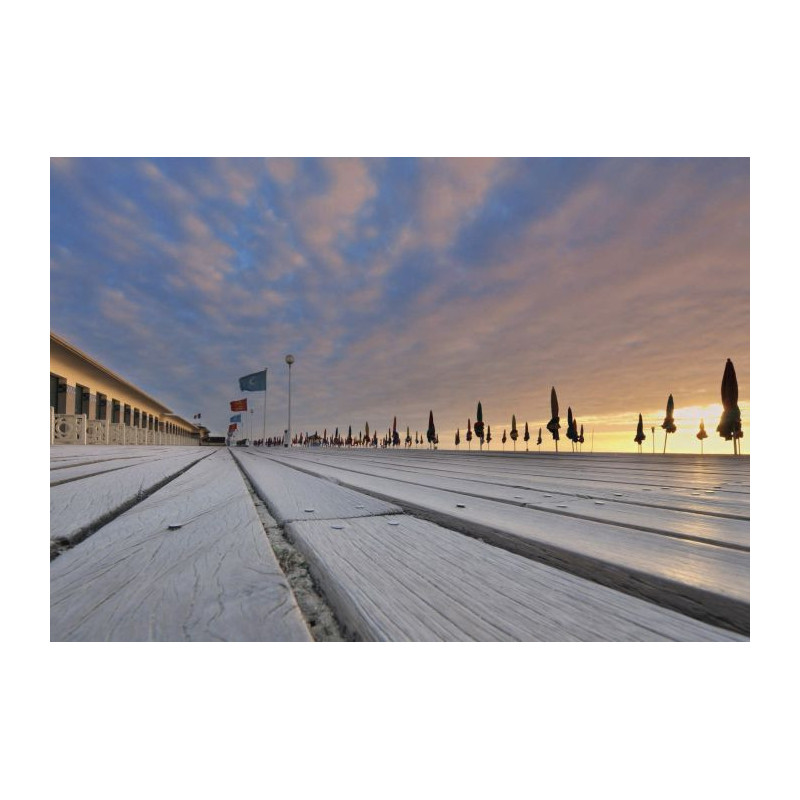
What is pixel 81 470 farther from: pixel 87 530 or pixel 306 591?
pixel 306 591

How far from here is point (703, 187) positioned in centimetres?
253

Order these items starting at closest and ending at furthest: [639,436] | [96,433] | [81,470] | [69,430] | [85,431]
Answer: [81,470] → [639,436] → [69,430] → [85,431] → [96,433]

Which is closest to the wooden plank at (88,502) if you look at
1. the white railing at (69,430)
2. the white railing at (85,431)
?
the white railing at (85,431)

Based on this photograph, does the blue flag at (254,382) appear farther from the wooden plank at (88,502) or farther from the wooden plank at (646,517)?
the wooden plank at (646,517)

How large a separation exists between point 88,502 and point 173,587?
94cm

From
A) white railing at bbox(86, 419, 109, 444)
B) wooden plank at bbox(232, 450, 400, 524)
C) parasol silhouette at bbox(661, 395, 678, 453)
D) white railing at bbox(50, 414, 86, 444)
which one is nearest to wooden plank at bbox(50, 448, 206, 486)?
wooden plank at bbox(232, 450, 400, 524)

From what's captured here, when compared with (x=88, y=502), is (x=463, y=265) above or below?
above

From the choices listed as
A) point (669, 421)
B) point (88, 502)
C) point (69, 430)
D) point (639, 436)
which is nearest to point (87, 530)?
point (88, 502)

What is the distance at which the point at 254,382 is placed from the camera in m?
20.1

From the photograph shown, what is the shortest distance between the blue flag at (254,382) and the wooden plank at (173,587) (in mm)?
19824

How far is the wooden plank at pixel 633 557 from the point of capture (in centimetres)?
58

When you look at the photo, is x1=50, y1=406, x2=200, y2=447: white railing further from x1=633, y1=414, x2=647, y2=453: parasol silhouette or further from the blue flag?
x1=633, y1=414, x2=647, y2=453: parasol silhouette
